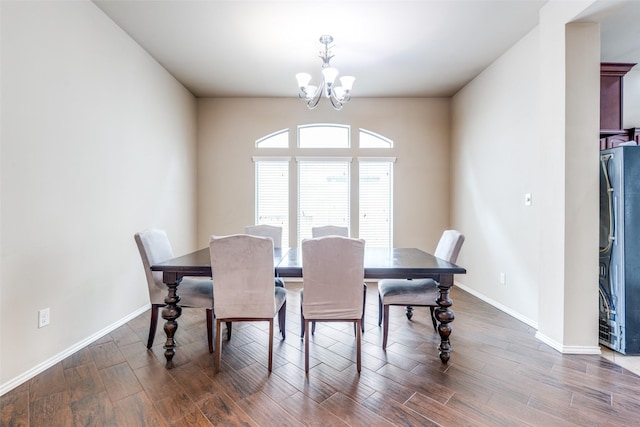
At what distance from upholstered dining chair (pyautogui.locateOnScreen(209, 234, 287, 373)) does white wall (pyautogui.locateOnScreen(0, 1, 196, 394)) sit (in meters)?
1.23

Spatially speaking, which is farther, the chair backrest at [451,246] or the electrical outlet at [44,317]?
the chair backrest at [451,246]

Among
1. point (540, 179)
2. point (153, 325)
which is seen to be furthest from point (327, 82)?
point (153, 325)

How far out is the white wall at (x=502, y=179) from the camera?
9.02ft

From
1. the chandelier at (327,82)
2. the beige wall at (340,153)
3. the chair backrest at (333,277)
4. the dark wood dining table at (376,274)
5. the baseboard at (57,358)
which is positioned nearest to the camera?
the baseboard at (57,358)

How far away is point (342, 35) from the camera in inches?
108

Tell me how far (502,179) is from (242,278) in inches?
120

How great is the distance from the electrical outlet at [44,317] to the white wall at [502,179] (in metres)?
3.94

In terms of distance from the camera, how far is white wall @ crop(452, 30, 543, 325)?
2.75m

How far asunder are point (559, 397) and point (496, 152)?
2545 millimetres

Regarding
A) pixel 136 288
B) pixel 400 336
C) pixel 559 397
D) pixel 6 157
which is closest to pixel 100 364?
pixel 136 288

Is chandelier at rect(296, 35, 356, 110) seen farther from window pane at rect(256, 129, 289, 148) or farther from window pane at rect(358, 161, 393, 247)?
window pane at rect(358, 161, 393, 247)

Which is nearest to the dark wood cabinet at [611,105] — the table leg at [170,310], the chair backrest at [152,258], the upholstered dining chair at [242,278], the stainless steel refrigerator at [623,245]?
the stainless steel refrigerator at [623,245]

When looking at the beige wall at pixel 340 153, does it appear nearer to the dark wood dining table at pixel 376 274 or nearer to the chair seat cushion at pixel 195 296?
the chair seat cushion at pixel 195 296

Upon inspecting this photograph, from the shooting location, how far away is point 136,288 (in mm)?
2982
